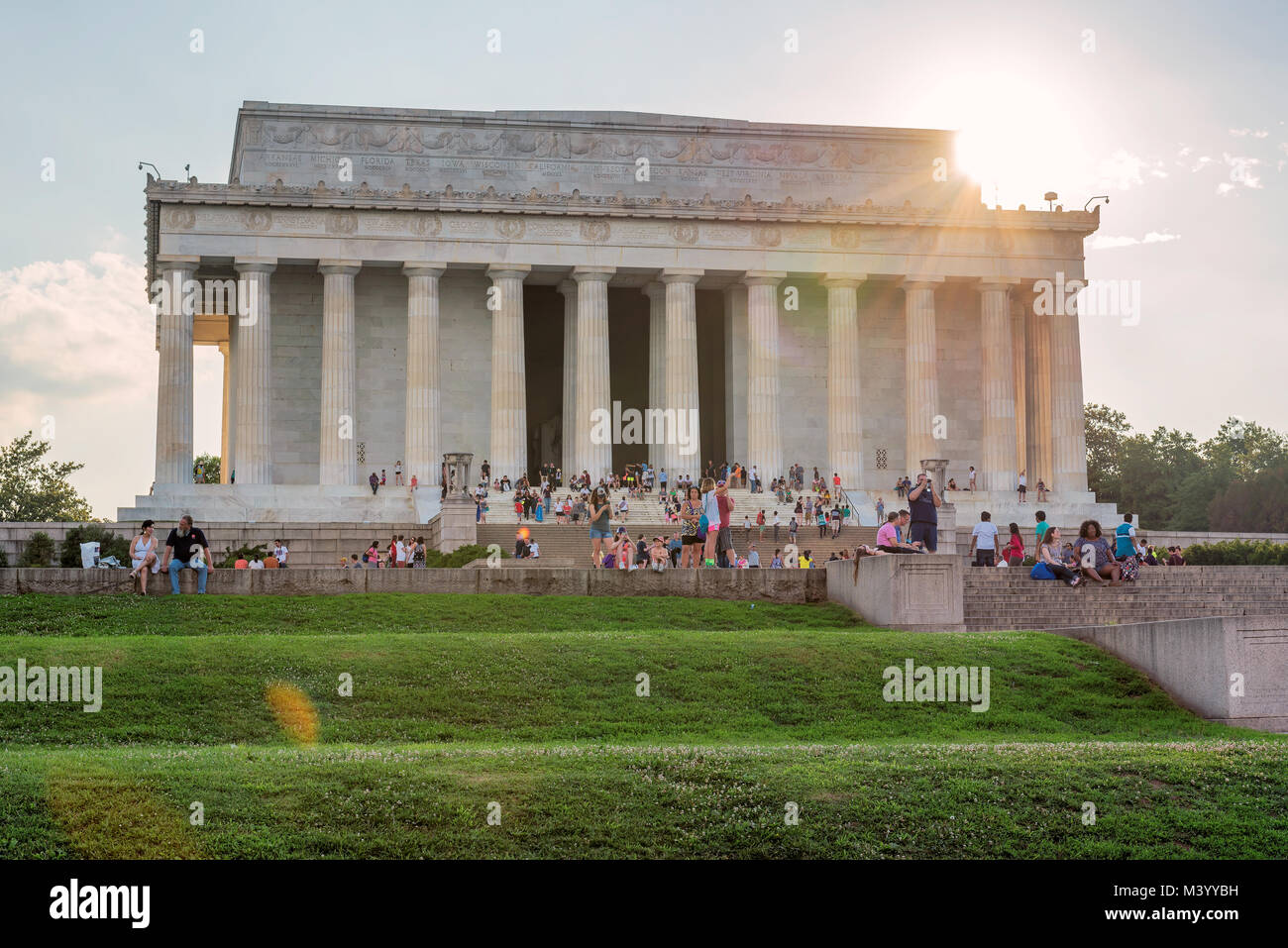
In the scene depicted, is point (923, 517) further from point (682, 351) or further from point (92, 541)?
point (682, 351)

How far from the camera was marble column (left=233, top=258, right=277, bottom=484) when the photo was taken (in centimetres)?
5869

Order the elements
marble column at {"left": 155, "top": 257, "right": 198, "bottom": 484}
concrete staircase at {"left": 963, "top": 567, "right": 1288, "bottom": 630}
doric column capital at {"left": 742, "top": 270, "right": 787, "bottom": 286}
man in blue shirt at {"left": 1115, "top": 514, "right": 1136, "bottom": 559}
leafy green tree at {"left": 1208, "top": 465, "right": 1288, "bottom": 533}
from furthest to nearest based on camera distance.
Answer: leafy green tree at {"left": 1208, "top": 465, "right": 1288, "bottom": 533} → doric column capital at {"left": 742, "top": 270, "right": 787, "bottom": 286} → marble column at {"left": 155, "top": 257, "right": 198, "bottom": 484} → man in blue shirt at {"left": 1115, "top": 514, "right": 1136, "bottom": 559} → concrete staircase at {"left": 963, "top": 567, "right": 1288, "bottom": 630}

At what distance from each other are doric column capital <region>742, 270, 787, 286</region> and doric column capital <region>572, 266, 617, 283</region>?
5.73m

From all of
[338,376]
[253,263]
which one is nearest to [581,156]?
[338,376]

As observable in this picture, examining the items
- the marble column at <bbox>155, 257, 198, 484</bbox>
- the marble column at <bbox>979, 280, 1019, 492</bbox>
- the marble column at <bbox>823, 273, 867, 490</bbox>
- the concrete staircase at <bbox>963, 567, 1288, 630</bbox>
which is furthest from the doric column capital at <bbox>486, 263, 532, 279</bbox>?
the concrete staircase at <bbox>963, 567, 1288, 630</bbox>

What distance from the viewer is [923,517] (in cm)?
2789

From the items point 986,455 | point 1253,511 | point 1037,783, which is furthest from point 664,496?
point 1037,783

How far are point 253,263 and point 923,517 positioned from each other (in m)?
39.2

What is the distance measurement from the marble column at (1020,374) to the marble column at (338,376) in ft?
96.3

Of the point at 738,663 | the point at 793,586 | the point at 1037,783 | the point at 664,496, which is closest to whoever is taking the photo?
the point at 1037,783

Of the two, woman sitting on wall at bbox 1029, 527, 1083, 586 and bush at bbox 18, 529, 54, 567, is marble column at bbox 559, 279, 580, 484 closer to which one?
bush at bbox 18, 529, 54, 567
